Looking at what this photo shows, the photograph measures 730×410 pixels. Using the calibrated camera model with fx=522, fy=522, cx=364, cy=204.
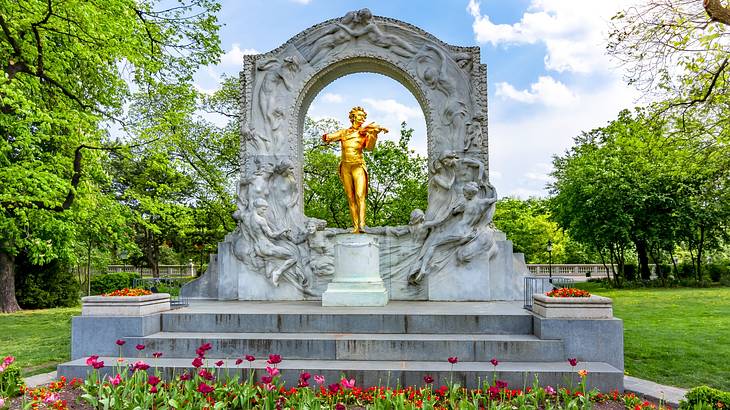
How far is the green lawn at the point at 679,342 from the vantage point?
296 inches

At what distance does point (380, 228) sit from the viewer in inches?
452

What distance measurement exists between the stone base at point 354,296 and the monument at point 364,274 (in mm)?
25

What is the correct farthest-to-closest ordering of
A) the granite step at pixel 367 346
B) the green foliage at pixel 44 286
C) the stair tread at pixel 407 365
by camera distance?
the green foliage at pixel 44 286
the granite step at pixel 367 346
the stair tread at pixel 407 365

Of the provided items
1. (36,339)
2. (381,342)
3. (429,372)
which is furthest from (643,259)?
(36,339)

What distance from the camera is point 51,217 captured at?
1382 centimetres

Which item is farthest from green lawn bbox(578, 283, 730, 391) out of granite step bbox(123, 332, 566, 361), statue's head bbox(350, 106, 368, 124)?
statue's head bbox(350, 106, 368, 124)

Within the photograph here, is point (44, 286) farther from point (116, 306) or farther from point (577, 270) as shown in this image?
point (577, 270)

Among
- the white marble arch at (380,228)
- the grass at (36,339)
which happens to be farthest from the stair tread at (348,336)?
the white marble arch at (380,228)

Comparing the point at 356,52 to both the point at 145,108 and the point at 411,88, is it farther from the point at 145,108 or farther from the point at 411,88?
the point at 145,108

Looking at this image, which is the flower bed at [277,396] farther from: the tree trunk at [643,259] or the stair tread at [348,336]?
the tree trunk at [643,259]

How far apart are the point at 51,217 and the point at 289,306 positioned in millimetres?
8242

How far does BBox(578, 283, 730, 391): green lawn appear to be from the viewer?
7508 mm

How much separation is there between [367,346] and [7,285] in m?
16.3

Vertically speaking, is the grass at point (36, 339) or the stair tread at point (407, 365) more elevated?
the stair tread at point (407, 365)
